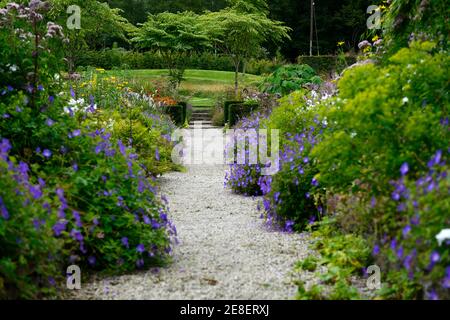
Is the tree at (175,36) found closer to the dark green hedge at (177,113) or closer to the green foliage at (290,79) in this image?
the dark green hedge at (177,113)

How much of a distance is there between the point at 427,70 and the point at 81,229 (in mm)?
2325

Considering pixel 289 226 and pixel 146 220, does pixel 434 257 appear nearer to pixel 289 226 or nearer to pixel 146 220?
pixel 146 220

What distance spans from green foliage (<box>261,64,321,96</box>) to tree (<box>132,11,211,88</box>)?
975 centimetres

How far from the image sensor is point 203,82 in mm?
26984

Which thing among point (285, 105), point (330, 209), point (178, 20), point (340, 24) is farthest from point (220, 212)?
point (340, 24)

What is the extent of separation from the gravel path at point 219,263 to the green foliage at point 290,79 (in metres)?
7.40

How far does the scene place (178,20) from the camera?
25.1 metres

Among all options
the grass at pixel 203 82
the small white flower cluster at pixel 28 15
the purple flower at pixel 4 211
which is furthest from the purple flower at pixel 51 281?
the grass at pixel 203 82

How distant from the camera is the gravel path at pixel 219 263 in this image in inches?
134

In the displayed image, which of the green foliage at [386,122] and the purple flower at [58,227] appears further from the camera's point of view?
the green foliage at [386,122]

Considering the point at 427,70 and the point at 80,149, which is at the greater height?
the point at 427,70

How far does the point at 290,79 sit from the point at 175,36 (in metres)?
11.5

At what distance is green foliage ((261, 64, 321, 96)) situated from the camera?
13531mm
